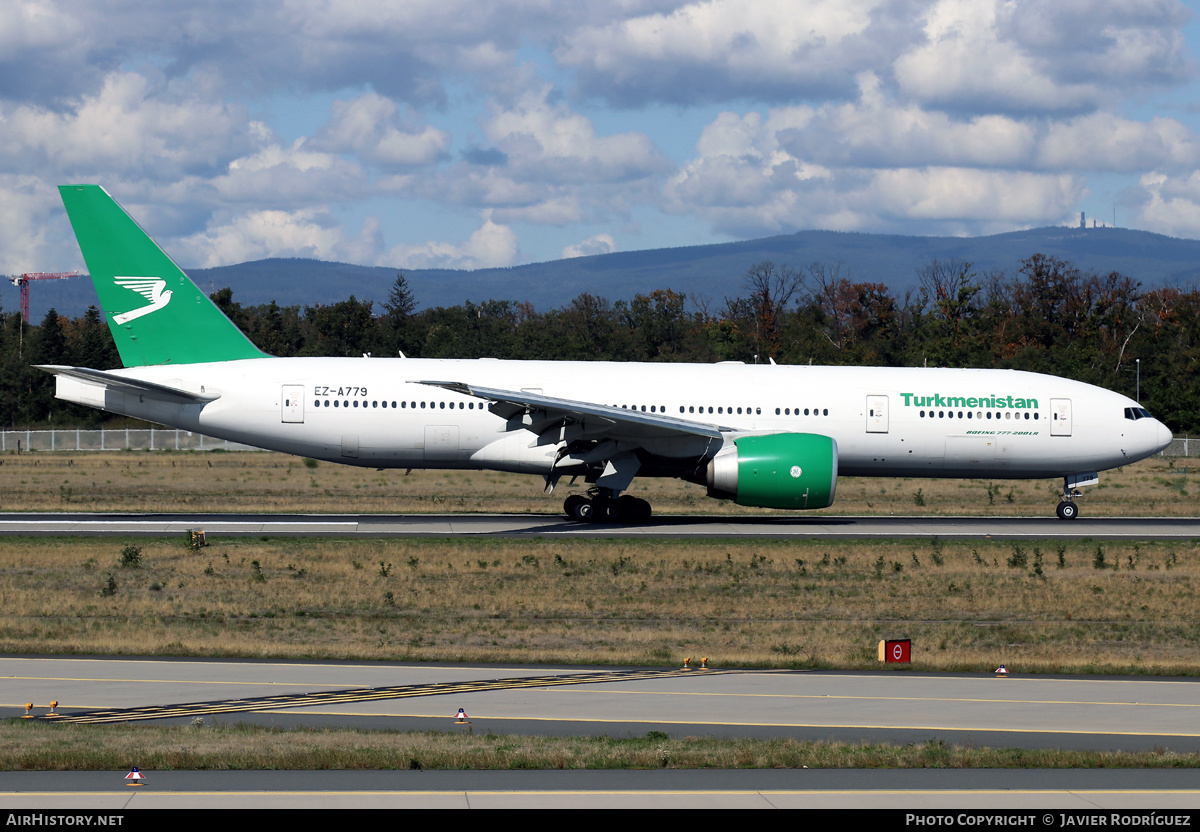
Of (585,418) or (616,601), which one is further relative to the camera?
(585,418)

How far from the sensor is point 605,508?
96.6 feet

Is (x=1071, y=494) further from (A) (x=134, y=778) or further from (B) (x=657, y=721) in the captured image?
(A) (x=134, y=778)

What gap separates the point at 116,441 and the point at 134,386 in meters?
41.1

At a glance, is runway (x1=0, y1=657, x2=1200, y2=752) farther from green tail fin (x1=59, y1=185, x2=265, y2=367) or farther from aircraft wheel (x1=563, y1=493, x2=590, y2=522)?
green tail fin (x1=59, y1=185, x2=265, y2=367)

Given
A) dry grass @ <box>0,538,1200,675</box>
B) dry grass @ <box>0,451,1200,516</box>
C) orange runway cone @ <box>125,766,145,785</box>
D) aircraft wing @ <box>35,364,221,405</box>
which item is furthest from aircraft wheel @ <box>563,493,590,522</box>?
orange runway cone @ <box>125,766,145,785</box>

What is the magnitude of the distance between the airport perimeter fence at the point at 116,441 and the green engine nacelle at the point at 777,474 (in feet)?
146

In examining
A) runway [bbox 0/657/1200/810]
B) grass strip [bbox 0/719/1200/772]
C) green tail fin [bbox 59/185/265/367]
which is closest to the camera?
runway [bbox 0/657/1200/810]

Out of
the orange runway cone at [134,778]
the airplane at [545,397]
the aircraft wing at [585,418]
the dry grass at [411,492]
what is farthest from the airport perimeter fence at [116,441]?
the orange runway cone at [134,778]

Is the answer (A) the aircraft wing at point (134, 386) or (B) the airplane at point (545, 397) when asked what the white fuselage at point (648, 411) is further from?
(A) the aircraft wing at point (134, 386)

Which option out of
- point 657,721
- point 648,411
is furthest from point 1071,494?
point 657,721

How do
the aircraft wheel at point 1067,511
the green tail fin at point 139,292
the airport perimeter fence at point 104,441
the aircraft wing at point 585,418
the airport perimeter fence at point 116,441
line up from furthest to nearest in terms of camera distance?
the airport perimeter fence at point 104,441 → the airport perimeter fence at point 116,441 → the aircraft wheel at point 1067,511 → the green tail fin at point 139,292 → the aircraft wing at point 585,418

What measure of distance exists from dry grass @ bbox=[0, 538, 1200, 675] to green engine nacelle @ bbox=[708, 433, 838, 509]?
155cm

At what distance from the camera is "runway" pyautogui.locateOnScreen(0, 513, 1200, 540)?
2714 cm

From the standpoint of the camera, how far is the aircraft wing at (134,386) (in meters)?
28.3
